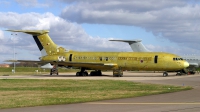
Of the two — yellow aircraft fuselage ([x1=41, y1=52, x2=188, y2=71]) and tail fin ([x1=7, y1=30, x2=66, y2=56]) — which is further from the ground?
tail fin ([x1=7, y1=30, x2=66, y2=56])

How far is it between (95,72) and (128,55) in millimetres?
6431

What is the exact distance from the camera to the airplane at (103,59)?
45.3 metres

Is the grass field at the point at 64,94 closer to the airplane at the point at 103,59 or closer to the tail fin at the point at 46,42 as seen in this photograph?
the airplane at the point at 103,59

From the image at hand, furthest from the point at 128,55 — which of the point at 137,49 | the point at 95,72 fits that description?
the point at 137,49

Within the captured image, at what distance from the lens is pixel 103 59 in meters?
48.5

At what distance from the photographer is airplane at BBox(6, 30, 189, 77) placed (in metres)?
45.3

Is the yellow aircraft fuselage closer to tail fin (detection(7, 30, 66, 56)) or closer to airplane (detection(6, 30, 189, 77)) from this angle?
airplane (detection(6, 30, 189, 77))

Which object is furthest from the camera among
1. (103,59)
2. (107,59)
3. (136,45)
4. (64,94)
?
(136,45)

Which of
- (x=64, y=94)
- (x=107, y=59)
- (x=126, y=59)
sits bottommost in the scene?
(x=64, y=94)

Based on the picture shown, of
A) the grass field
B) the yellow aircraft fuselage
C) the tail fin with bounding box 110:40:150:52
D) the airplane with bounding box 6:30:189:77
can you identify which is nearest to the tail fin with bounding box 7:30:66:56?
the airplane with bounding box 6:30:189:77

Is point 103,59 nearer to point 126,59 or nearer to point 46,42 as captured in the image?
point 126,59

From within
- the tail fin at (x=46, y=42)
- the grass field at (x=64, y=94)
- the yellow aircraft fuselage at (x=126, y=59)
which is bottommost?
the grass field at (x=64, y=94)

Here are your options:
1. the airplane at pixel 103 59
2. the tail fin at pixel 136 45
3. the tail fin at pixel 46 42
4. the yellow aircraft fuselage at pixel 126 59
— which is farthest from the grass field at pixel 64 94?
the tail fin at pixel 136 45

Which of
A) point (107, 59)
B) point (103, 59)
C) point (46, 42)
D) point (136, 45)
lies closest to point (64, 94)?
point (107, 59)
